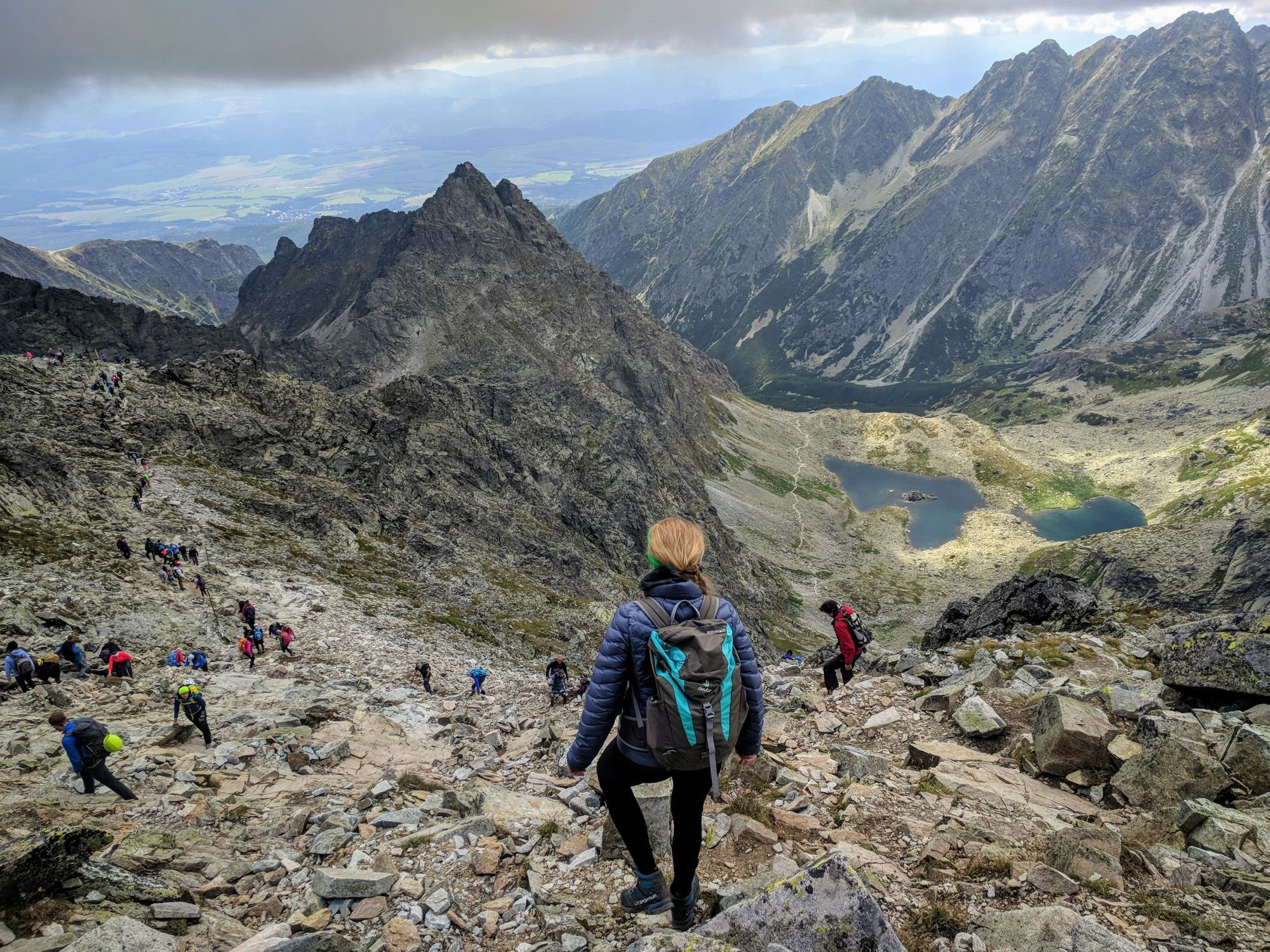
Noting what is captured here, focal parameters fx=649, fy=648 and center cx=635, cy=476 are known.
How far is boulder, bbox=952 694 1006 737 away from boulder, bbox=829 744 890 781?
9.26 ft

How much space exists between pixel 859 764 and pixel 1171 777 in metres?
5.01

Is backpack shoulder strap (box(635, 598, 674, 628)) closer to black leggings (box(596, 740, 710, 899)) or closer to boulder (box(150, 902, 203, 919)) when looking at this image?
black leggings (box(596, 740, 710, 899))

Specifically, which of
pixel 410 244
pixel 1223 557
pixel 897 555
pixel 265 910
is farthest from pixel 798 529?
pixel 265 910

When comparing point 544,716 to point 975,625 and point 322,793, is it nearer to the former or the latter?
point 322,793

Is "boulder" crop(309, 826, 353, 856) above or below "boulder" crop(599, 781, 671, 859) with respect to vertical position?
below

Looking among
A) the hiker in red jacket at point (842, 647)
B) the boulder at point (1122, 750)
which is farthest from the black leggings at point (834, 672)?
the boulder at point (1122, 750)

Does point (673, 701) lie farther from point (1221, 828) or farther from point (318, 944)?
point (1221, 828)

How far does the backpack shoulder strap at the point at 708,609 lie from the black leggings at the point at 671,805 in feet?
5.59

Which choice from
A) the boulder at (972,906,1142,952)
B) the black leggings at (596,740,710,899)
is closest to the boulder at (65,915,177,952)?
the black leggings at (596,740,710,899)

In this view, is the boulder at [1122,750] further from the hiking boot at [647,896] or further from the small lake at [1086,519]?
the small lake at [1086,519]

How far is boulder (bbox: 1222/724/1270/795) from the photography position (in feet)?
34.7

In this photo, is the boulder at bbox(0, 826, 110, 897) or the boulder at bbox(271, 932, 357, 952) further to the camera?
the boulder at bbox(0, 826, 110, 897)

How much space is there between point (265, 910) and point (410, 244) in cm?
19736

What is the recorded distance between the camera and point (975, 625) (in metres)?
38.1
